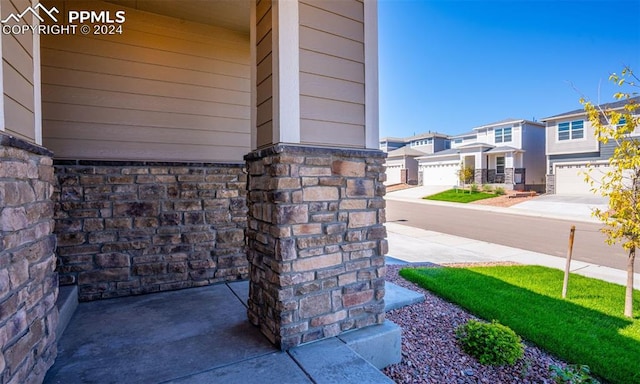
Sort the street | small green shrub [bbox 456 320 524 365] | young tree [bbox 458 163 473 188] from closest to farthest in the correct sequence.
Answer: small green shrub [bbox 456 320 524 365] → the street → young tree [bbox 458 163 473 188]

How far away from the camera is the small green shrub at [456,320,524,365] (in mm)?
2490

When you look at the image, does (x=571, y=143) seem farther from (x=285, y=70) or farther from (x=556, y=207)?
(x=285, y=70)

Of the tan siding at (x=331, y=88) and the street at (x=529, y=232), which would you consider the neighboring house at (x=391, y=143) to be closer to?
the street at (x=529, y=232)

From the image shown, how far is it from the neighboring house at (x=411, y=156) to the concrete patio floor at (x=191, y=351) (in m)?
28.2

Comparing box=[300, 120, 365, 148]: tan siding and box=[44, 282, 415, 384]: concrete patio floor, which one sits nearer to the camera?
box=[44, 282, 415, 384]: concrete patio floor

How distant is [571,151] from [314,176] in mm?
22061

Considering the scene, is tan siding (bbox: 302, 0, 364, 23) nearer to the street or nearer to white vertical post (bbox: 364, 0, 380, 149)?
white vertical post (bbox: 364, 0, 380, 149)

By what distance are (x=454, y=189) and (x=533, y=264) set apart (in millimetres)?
18481

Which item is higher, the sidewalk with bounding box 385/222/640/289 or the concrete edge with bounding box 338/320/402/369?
the concrete edge with bounding box 338/320/402/369

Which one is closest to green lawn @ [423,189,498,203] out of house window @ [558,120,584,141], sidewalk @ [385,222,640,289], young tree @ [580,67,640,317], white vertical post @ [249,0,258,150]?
house window @ [558,120,584,141]

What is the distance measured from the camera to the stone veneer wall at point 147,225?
A: 317 cm

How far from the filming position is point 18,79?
5.75 feet

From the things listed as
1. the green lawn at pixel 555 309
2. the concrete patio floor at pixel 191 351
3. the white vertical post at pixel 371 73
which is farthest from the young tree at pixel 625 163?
the concrete patio floor at pixel 191 351

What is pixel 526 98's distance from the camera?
25672 mm
